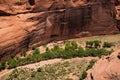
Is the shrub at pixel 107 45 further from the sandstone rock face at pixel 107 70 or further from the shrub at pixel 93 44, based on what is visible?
the sandstone rock face at pixel 107 70

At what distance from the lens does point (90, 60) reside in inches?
1362

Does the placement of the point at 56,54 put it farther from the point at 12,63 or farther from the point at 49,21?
the point at 49,21

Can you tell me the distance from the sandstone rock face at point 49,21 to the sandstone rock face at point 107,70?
19.6m

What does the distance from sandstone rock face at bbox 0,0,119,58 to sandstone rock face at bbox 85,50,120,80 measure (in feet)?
64.3

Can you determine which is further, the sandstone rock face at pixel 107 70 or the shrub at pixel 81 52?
the shrub at pixel 81 52

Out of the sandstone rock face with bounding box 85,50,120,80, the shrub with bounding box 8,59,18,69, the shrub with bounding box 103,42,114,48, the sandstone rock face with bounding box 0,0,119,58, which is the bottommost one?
the shrub with bounding box 8,59,18,69

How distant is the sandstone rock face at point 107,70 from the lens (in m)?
16.0

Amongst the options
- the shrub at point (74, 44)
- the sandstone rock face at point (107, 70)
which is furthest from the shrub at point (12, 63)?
the sandstone rock face at point (107, 70)

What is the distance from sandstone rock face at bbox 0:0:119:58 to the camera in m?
36.5

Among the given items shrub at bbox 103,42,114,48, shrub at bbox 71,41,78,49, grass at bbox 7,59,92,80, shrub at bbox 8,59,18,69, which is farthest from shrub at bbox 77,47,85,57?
shrub at bbox 8,59,18,69

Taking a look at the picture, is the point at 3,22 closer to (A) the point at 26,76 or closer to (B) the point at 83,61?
(A) the point at 26,76

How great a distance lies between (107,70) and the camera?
16516mm

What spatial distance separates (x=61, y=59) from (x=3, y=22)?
797 centimetres

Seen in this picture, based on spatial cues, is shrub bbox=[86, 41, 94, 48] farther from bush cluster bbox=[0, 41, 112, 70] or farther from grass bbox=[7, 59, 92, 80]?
grass bbox=[7, 59, 92, 80]
